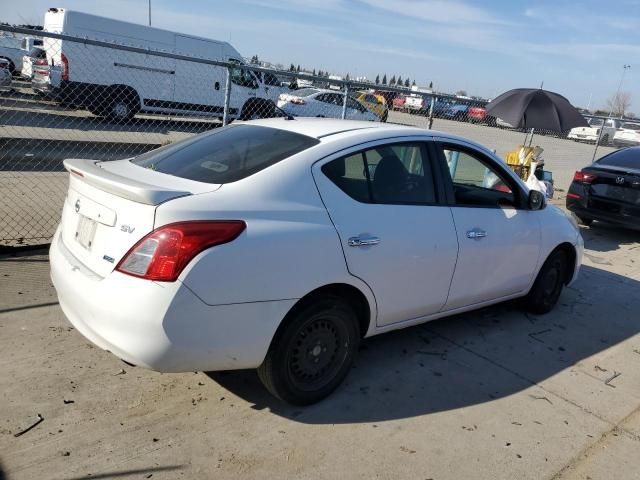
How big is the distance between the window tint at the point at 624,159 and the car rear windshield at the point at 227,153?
22.8ft

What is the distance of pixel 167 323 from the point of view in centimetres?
257

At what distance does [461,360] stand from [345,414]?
3.98ft

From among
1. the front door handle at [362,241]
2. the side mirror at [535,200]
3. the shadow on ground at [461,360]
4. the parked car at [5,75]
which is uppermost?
the side mirror at [535,200]

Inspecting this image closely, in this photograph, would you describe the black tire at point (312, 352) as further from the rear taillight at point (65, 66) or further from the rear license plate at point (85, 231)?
the rear taillight at point (65, 66)

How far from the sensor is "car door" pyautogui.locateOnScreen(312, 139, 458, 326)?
10.4 feet

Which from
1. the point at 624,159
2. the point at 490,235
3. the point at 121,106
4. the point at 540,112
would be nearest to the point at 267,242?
the point at 490,235

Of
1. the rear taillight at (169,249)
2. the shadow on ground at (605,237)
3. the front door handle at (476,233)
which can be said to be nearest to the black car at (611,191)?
the shadow on ground at (605,237)

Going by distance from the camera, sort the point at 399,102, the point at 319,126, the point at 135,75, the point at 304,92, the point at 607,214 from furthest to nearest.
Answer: the point at 399,102 < the point at 304,92 < the point at 135,75 < the point at 607,214 < the point at 319,126

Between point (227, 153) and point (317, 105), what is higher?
point (227, 153)

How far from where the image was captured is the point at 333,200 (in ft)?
10.3

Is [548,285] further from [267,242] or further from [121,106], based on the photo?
[121,106]

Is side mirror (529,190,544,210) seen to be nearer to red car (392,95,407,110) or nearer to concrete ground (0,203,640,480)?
concrete ground (0,203,640,480)

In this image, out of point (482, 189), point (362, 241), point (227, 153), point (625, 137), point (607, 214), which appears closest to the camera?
point (362, 241)

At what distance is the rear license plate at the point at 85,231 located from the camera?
292 centimetres
